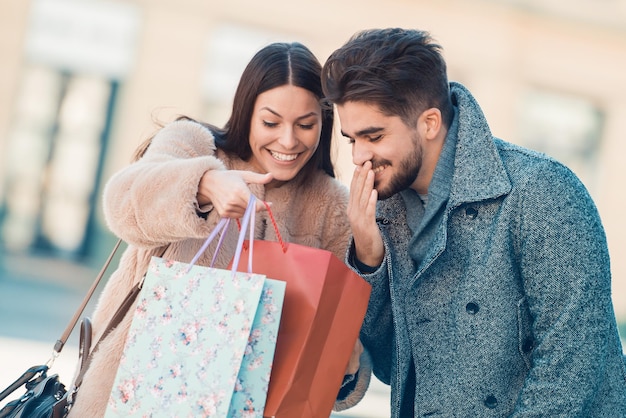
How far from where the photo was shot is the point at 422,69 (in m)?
2.46

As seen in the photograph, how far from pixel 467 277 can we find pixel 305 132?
2.56ft

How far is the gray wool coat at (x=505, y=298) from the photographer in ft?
6.86

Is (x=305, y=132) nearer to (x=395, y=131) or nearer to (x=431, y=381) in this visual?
(x=395, y=131)

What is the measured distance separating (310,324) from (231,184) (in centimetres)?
44

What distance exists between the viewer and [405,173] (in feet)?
7.96

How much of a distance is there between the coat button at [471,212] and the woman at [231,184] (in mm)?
550

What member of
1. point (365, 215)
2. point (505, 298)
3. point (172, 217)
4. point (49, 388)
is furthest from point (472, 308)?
point (49, 388)

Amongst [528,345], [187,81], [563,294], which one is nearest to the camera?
[563,294]

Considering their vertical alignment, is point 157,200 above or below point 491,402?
above

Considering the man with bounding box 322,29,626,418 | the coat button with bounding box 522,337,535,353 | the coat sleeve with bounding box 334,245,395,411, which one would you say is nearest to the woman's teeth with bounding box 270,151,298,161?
the man with bounding box 322,29,626,418

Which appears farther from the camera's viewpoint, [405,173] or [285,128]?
[285,128]

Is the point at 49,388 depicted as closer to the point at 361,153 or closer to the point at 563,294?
the point at 361,153

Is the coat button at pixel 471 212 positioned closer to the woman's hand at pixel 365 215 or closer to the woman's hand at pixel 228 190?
the woman's hand at pixel 365 215

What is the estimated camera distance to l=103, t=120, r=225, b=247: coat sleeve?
7.23ft
